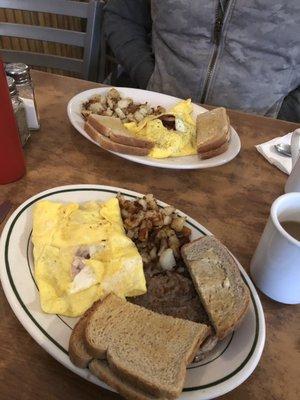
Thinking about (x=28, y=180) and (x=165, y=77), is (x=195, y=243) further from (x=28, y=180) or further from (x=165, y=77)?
(x=165, y=77)

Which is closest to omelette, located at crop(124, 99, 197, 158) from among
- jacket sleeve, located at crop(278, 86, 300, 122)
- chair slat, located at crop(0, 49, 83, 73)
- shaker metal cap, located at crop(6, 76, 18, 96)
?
shaker metal cap, located at crop(6, 76, 18, 96)

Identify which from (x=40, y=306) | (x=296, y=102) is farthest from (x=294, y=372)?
(x=296, y=102)

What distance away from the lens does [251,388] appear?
23.8 inches

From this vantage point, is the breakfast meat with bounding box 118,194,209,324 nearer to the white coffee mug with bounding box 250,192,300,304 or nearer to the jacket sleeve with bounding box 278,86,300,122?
the white coffee mug with bounding box 250,192,300,304

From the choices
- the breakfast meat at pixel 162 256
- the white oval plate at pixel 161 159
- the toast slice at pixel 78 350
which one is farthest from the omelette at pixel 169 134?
the toast slice at pixel 78 350

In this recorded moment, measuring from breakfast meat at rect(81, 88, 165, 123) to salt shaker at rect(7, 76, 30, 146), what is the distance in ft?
0.62

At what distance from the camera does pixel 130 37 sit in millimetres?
1712

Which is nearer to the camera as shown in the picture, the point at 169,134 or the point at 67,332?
the point at 67,332

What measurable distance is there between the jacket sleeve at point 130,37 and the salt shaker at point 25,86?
2.68ft

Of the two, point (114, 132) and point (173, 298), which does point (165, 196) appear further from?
point (173, 298)

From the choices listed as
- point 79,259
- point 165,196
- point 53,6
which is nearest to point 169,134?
point 165,196

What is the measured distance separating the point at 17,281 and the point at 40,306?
Result: 0.23 ft

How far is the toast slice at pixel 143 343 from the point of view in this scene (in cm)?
53

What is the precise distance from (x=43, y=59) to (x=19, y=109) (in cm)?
98
